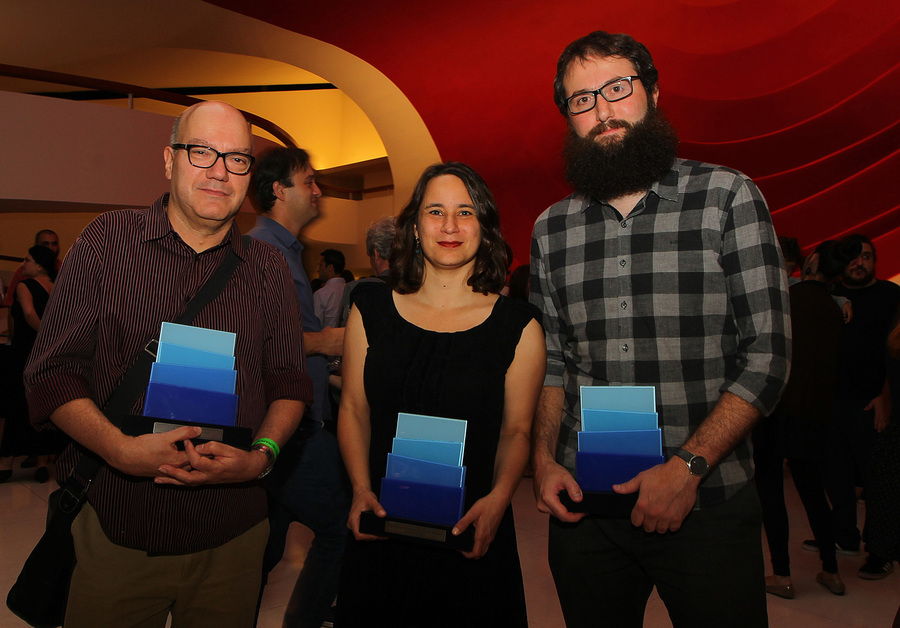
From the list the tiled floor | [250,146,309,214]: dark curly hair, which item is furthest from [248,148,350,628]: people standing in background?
the tiled floor

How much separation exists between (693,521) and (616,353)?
1.25 feet

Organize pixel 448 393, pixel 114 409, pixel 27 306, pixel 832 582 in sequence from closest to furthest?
pixel 114 409 < pixel 448 393 < pixel 832 582 < pixel 27 306

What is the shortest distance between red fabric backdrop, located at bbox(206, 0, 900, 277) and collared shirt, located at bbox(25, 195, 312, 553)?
11.3ft

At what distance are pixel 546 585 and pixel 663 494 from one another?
7.28ft

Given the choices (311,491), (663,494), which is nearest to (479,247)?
(663,494)

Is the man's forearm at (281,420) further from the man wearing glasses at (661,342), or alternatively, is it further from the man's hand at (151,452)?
the man wearing glasses at (661,342)

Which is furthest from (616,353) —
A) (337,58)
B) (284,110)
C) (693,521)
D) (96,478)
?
(284,110)

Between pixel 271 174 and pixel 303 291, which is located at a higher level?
pixel 271 174

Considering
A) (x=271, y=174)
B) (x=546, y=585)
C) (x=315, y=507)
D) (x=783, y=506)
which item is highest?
(x=271, y=174)

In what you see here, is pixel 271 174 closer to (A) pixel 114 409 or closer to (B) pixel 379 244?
(B) pixel 379 244

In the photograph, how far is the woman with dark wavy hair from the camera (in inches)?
59.3

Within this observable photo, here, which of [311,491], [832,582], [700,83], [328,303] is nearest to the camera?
[311,491]

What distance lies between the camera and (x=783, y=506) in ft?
10.2

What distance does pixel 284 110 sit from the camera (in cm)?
1365
